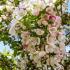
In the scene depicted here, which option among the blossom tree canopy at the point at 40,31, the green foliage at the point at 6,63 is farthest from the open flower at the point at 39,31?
the green foliage at the point at 6,63

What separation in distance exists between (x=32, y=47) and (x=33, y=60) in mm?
229

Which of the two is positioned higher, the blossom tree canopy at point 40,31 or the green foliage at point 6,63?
the blossom tree canopy at point 40,31

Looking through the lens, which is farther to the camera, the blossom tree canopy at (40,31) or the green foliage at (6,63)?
the green foliage at (6,63)

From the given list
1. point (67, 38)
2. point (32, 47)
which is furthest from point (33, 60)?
point (67, 38)

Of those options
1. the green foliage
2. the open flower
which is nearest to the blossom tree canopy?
the open flower

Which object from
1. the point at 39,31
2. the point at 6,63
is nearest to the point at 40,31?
the point at 39,31

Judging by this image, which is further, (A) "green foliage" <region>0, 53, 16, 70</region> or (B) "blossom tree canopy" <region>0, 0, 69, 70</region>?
(A) "green foliage" <region>0, 53, 16, 70</region>

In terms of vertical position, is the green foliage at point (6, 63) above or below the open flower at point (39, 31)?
below

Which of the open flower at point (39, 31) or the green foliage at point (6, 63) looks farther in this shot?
the green foliage at point (6, 63)

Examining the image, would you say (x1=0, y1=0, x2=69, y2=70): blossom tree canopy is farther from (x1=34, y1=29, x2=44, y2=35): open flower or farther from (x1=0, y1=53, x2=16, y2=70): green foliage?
(x1=0, y1=53, x2=16, y2=70): green foliage

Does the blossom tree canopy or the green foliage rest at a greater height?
the blossom tree canopy

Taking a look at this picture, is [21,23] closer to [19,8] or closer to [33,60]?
[19,8]

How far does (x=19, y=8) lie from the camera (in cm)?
481

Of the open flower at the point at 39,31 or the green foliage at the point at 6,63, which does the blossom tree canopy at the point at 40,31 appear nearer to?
the open flower at the point at 39,31
